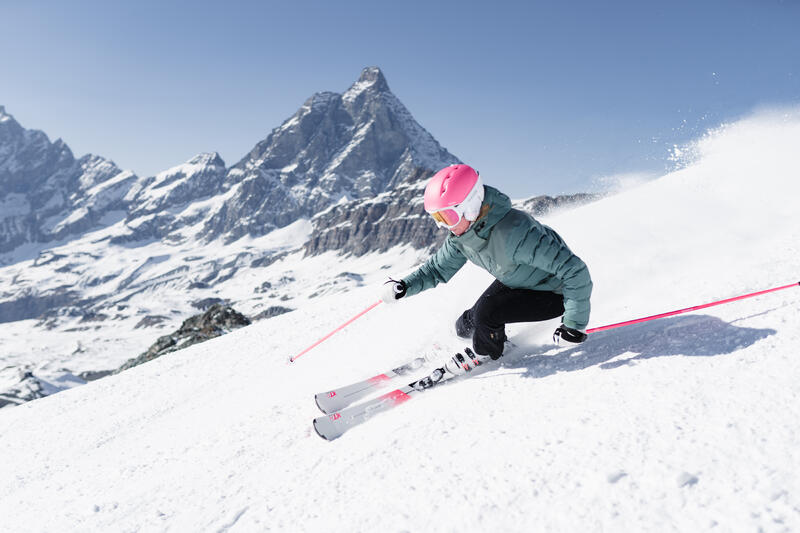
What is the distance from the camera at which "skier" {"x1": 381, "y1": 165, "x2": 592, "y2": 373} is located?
13.9 ft

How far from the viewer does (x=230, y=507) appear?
3264 millimetres

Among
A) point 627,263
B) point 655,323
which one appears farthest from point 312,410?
point 627,263

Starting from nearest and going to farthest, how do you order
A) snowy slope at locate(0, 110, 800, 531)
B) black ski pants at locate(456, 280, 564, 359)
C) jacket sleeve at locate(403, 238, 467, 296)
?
snowy slope at locate(0, 110, 800, 531), black ski pants at locate(456, 280, 564, 359), jacket sleeve at locate(403, 238, 467, 296)

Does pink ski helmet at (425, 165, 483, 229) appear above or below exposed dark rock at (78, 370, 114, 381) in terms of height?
above

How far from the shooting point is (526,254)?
427cm

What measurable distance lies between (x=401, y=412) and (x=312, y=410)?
1.20 meters

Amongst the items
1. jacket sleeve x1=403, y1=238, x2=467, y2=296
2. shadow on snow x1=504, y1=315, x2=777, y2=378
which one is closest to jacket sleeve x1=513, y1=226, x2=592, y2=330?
shadow on snow x1=504, y1=315, x2=777, y2=378

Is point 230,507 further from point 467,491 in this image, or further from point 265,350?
point 265,350

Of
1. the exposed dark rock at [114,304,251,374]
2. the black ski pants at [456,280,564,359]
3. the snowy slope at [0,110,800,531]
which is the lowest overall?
the snowy slope at [0,110,800,531]

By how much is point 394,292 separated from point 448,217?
1368 millimetres

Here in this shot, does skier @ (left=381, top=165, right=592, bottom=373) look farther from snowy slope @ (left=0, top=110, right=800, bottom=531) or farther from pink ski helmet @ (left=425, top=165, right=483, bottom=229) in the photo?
snowy slope @ (left=0, top=110, right=800, bottom=531)

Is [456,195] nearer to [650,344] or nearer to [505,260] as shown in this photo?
[505,260]

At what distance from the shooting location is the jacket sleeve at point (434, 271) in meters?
5.30

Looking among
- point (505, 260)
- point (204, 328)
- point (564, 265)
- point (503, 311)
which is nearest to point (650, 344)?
point (564, 265)
